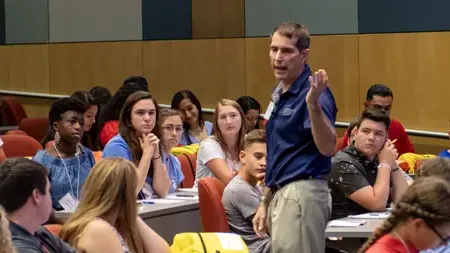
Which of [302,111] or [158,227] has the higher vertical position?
[302,111]

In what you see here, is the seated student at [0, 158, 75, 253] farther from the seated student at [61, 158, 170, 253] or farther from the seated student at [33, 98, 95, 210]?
the seated student at [33, 98, 95, 210]

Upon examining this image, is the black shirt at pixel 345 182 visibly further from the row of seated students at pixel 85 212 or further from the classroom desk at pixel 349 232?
the row of seated students at pixel 85 212

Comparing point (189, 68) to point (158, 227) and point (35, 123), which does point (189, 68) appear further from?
point (158, 227)

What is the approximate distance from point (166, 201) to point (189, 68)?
5623mm

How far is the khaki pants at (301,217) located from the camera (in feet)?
13.6

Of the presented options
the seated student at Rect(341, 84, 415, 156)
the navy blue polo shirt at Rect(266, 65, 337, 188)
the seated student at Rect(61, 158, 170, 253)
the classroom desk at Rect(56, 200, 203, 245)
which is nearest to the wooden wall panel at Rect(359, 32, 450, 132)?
the seated student at Rect(341, 84, 415, 156)

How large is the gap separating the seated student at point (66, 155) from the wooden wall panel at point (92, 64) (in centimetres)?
581

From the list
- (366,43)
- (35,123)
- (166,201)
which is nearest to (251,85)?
(366,43)

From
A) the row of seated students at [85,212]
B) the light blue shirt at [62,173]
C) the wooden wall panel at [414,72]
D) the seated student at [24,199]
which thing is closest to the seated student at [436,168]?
the row of seated students at [85,212]

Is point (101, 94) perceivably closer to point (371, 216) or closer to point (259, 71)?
point (259, 71)

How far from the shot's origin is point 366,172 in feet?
19.1

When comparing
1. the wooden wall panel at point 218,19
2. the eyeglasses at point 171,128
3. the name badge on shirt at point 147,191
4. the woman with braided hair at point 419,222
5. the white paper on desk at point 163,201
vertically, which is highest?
the wooden wall panel at point 218,19

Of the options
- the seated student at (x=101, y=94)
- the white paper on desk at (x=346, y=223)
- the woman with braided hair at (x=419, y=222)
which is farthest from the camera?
the seated student at (x=101, y=94)

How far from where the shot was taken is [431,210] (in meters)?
2.96
